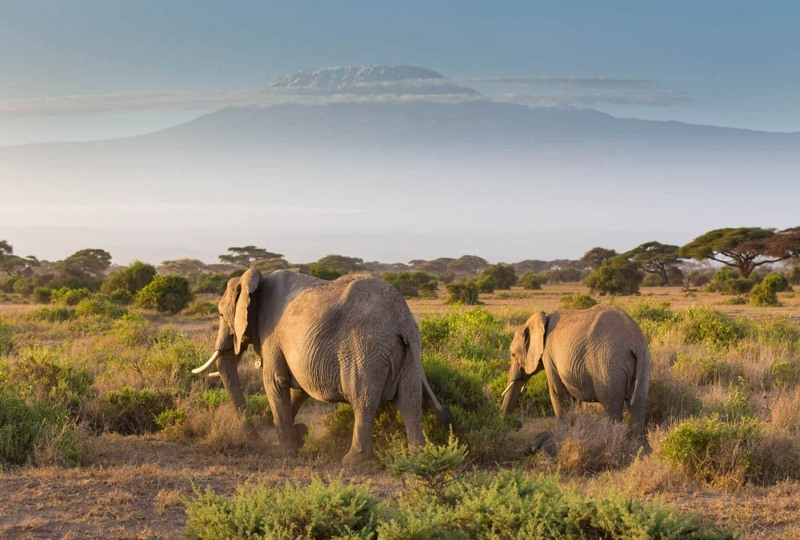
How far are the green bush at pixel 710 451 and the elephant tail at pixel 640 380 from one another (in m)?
1.48

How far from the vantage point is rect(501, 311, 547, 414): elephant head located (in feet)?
36.9

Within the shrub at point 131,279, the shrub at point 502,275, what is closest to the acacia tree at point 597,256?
the shrub at point 502,275

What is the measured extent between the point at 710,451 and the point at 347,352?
3.77 metres

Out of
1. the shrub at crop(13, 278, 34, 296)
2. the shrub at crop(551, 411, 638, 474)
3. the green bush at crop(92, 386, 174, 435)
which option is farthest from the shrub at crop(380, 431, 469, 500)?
the shrub at crop(13, 278, 34, 296)

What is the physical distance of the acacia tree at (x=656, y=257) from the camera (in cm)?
6156

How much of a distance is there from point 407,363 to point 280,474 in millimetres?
1692

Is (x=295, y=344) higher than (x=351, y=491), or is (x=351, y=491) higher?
(x=295, y=344)

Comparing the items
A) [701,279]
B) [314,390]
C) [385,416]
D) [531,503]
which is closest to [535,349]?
[385,416]

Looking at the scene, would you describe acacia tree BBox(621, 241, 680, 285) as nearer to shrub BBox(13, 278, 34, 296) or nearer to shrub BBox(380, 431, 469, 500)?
shrub BBox(13, 278, 34, 296)

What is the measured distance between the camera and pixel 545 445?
361 inches

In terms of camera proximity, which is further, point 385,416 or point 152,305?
point 152,305

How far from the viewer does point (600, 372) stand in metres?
10.2

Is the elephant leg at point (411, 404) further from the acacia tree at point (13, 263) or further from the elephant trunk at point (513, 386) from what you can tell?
the acacia tree at point (13, 263)

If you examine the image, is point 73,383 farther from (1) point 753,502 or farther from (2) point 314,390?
(1) point 753,502
